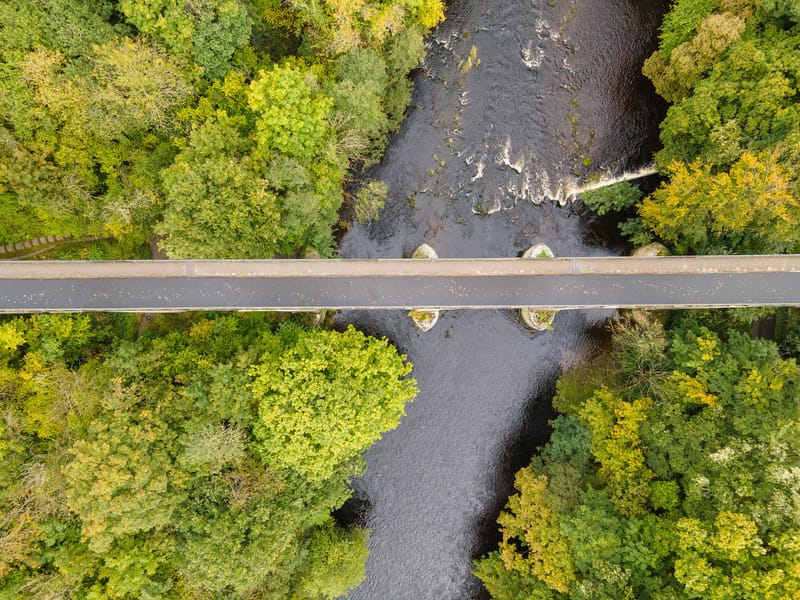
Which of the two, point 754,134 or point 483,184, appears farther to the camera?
point 483,184

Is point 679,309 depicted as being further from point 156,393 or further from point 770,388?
point 156,393

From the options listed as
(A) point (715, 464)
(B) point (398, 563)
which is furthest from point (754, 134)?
(B) point (398, 563)

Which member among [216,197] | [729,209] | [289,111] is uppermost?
[729,209]

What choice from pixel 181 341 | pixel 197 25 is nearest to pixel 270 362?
pixel 181 341

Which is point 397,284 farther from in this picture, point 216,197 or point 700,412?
point 700,412

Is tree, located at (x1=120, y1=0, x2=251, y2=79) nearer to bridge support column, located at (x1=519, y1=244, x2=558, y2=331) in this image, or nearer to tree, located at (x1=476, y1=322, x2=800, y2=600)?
bridge support column, located at (x1=519, y1=244, x2=558, y2=331)

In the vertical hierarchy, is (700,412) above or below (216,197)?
below
